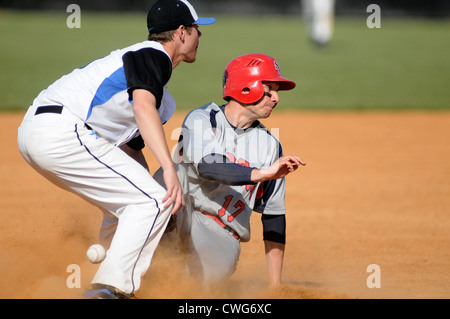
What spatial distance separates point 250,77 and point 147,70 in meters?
0.67

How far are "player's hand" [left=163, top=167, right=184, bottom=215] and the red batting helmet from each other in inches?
27.6

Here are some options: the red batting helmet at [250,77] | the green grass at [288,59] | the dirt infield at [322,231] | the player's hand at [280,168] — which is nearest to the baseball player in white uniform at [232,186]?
the red batting helmet at [250,77]

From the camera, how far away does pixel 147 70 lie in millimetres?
2961

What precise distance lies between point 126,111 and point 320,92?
10.6 metres

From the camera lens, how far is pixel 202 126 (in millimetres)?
3354

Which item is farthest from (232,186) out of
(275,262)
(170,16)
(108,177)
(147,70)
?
(170,16)

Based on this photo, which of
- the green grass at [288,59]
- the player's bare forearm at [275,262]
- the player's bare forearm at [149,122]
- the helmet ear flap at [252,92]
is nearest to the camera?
the player's bare forearm at [149,122]

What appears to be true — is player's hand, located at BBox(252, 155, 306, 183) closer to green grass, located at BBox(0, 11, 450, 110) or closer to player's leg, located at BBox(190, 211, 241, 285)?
player's leg, located at BBox(190, 211, 241, 285)

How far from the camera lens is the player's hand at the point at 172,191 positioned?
2928mm

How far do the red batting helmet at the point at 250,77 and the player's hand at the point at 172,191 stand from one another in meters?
0.70

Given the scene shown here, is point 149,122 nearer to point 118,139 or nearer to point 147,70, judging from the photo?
point 147,70

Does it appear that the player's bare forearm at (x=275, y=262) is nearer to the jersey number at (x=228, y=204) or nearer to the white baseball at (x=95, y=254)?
the jersey number at (x=228, y=204)

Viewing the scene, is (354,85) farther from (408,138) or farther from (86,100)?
(86,100)
